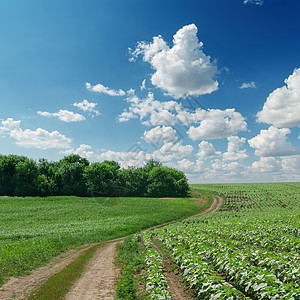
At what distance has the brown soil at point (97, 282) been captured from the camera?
930 centimetres

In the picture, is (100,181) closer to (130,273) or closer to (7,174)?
(7,174)

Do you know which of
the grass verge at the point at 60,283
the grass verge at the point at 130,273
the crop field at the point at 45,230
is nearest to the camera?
the grass verge at the point at 130,273

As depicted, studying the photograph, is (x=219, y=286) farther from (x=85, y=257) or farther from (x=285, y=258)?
(x=85, y=257)

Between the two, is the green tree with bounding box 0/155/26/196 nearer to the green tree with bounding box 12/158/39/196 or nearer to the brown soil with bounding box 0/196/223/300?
Result: the green tree with bounding box 12/158/39/196

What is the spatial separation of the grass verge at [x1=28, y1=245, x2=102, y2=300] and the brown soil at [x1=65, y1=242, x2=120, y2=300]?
0.33m

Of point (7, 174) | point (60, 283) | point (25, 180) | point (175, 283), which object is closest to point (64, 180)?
point (25, 180)

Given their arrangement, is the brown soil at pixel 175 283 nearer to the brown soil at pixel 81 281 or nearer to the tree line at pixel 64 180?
the brown soil at pixel 81 281

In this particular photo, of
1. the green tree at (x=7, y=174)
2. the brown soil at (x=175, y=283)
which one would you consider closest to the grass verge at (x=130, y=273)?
the brown soil at (x=175, y=283)

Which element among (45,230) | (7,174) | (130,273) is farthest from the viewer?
(7,174)

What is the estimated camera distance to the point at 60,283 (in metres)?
10.7

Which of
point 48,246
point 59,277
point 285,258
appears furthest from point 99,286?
point 48,246

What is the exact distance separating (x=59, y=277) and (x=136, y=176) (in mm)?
71324

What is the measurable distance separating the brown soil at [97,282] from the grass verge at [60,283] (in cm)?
33

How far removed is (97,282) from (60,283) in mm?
1835
